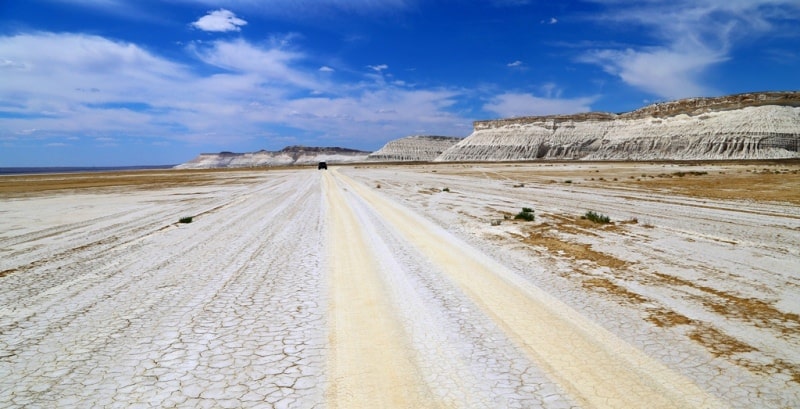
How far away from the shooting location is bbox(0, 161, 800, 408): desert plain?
3.69 meters

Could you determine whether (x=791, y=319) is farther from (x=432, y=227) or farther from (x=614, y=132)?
(x=614, y=132)

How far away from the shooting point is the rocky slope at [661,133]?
326 ft

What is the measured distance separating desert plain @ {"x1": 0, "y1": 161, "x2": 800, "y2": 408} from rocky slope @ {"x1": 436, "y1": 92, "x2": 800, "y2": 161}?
370ft

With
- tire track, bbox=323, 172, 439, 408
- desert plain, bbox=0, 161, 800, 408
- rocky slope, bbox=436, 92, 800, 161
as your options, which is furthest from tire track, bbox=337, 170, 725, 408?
rocky slope, bbox=436, 92, 800, 161

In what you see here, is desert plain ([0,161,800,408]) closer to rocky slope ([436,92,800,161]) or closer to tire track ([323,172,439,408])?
tire track ([323,172,439,408])

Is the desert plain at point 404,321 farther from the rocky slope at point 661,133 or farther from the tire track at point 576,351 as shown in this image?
the rocky slope at point 661,133

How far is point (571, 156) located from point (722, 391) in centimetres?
14589

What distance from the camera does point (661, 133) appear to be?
392 ft

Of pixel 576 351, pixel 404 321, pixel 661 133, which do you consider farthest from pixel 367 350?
pixel 661 133

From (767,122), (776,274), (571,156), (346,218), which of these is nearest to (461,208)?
(346,218)

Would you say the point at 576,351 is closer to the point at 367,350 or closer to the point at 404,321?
the point at 404,321

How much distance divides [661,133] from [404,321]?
5353 inches

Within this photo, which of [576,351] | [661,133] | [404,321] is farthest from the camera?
[661,133]

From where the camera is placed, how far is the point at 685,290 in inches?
256
